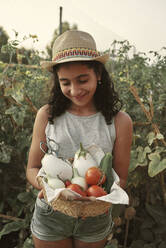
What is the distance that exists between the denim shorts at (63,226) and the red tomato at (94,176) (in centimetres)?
25

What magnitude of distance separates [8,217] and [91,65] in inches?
54.4

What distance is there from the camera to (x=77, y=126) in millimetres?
1223

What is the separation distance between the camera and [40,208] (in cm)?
119

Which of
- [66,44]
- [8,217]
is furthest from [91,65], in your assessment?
[8,217]

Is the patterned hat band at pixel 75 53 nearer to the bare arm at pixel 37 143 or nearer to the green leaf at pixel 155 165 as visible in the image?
the bare arm at pixel 37 143

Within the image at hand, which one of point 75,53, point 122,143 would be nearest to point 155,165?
point 122,143

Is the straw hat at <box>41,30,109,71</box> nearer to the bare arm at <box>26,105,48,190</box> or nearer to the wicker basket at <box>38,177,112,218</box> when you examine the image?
the bare arm at <box>26,105,48,190</box>

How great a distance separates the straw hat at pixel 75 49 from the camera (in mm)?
1046

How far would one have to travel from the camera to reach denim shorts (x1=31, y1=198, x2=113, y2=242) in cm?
114

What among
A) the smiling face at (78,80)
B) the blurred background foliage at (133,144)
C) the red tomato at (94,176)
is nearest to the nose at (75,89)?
the smiling face at (78,80)

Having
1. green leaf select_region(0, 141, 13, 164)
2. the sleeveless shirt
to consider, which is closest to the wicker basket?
Answer: the sleeveless shirt

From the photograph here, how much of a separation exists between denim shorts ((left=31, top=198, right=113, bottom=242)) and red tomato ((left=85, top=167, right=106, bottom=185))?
25 centimetres

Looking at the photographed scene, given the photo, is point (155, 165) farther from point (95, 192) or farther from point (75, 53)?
point (75, 53)

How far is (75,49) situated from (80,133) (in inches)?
16.0
